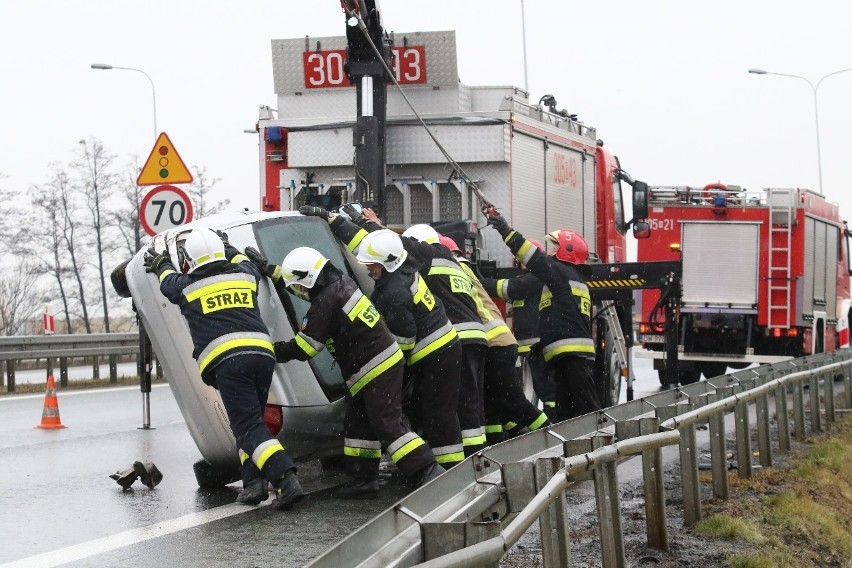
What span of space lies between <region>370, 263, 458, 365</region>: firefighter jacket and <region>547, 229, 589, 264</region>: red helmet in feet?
8.16

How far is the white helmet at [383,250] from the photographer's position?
29.8ft

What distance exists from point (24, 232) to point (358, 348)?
31.3m

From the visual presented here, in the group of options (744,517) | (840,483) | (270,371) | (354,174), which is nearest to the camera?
(744,517)

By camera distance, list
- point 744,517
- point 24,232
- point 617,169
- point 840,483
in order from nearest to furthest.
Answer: point 744,517, point 840,483, point 617,169, point 24,232

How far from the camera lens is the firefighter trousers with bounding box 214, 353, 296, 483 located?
27.1ft

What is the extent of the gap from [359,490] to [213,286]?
1537mm

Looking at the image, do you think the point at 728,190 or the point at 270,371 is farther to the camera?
the point at 728,190

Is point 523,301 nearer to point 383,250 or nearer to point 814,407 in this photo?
point 814,407

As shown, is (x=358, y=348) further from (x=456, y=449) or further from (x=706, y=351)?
(x=706, y=351)

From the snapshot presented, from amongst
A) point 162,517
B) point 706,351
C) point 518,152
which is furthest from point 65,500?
point 706,351

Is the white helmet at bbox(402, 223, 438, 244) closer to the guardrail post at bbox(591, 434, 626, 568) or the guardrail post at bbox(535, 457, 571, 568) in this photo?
the guardrail post at bbox(591, 434, 626, 568)

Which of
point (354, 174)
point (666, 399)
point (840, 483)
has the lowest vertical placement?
point (840, 483)

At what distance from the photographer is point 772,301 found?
70.4 feet

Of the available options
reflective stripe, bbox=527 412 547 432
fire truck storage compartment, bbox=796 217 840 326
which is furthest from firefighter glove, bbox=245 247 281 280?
fire truck storage compartment, bbox=796 217 840 326
